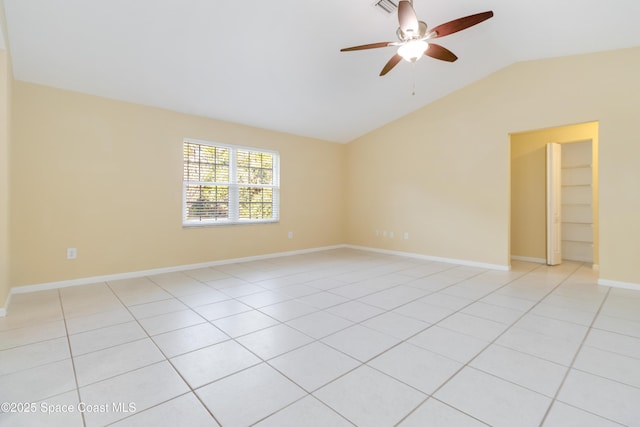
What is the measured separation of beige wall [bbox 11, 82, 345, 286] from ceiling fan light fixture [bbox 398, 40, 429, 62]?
3.32m

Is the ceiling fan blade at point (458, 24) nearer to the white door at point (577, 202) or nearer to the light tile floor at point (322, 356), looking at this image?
the light tile floor at point (322, 356)

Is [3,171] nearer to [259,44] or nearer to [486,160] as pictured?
[259,44]

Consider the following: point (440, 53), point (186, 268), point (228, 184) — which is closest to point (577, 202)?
point (440, 53)

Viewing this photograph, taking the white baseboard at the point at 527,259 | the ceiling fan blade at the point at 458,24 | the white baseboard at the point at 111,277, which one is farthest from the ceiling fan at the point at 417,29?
the white baseboard at the point at 527,259

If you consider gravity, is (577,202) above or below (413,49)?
below

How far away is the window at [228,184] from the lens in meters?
4.68

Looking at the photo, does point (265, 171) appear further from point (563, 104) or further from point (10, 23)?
point (563, 104)

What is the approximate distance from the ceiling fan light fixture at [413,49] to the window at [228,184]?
3.36 meters

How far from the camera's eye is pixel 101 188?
3.85m

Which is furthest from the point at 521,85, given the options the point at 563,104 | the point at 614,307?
the point at 614,307

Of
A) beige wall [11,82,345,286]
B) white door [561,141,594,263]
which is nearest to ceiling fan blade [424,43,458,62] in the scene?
beige wall [11,82,345,286]

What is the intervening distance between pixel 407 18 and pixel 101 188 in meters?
4.03

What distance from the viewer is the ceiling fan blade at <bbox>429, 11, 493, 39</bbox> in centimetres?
230

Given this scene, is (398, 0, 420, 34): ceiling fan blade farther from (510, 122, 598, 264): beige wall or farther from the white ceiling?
(510, 122, 598, 264): beige wall
